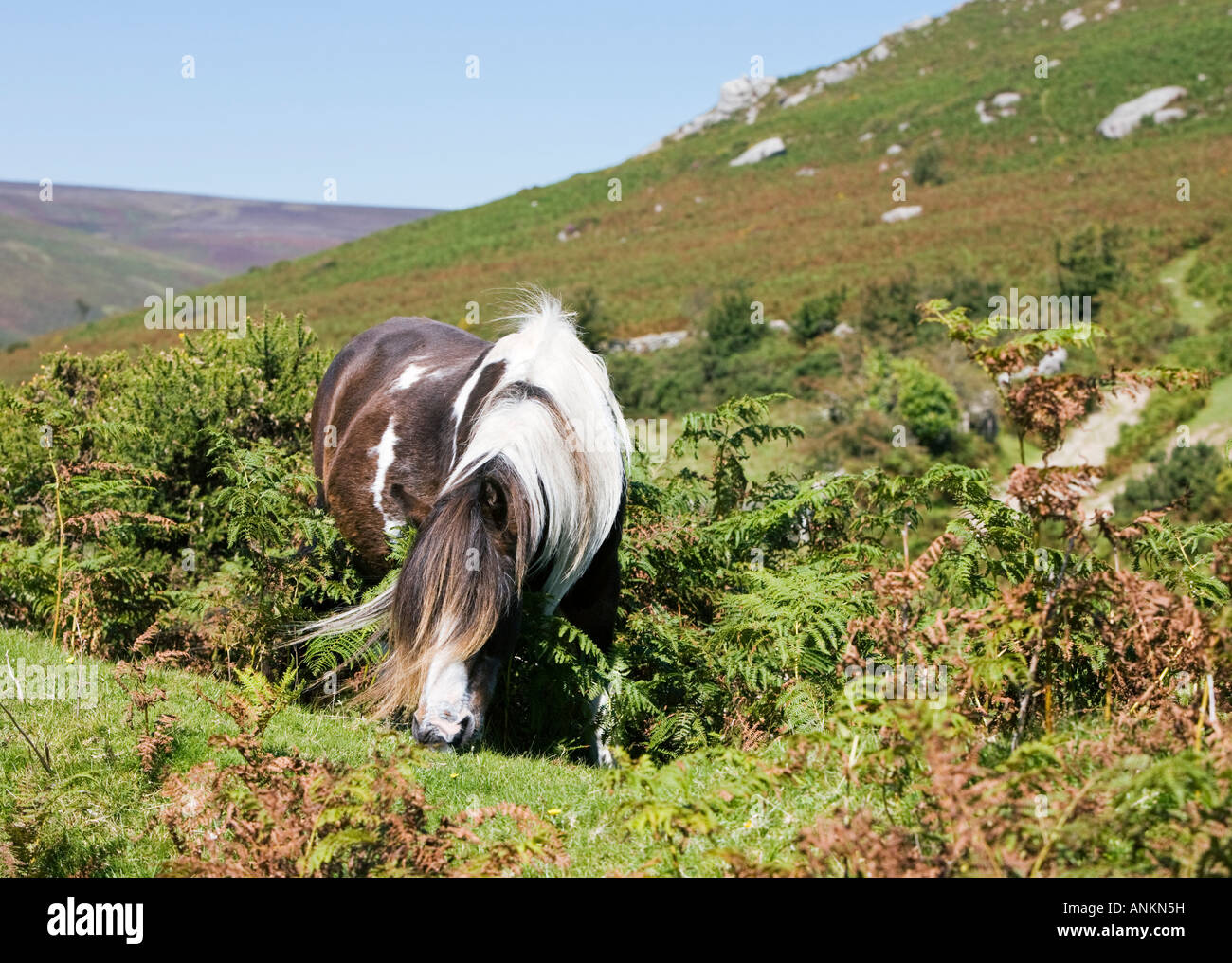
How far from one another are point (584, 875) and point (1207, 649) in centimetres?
190

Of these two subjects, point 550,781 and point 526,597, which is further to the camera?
point 526,597

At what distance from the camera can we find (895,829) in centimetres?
248

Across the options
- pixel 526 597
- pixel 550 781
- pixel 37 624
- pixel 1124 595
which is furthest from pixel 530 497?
pixel 37 624

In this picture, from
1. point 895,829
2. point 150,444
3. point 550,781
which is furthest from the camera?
point 150,444

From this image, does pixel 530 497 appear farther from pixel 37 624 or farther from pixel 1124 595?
pixel 37 624

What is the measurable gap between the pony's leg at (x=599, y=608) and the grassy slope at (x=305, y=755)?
1.17ft

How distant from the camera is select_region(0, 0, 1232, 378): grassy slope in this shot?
4072cm

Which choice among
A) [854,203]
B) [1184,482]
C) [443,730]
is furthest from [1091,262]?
[443,730]

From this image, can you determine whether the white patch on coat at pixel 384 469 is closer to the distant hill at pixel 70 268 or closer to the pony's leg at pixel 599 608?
the pony's leg at pixel 599 608

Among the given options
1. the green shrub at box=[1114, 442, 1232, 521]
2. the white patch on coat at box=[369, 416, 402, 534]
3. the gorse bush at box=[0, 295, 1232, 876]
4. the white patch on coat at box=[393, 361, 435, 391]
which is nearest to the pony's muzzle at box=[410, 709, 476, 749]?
the gorse bush at box=[0, 295, 1232, 876]

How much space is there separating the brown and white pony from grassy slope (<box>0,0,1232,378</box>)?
30429 millimetres

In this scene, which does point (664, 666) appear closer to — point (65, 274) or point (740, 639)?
point (740, 639)

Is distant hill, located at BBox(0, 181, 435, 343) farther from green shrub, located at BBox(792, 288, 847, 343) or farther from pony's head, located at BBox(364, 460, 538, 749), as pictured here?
pony's head, located at BBox(364, 460, 538, 749)

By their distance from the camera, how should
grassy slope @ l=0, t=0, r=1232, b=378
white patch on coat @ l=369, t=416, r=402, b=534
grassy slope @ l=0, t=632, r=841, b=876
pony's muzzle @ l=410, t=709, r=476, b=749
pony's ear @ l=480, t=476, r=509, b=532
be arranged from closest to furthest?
1. grassy slope @ l=0, t=632, r=841, b=876
2. pony's muzzle @ l=410, t=709, r=476, b=749
3. pony's ear @ l=480, t=476, r=509, b=532
4. white patch on coat @ l=369, t=416, r=402, b=534
5. grassy slope @ l=0, t=0, r=1232, b=378
